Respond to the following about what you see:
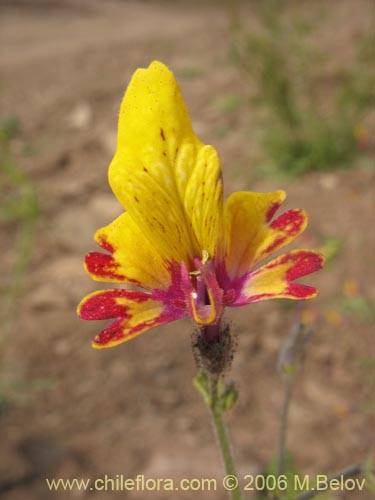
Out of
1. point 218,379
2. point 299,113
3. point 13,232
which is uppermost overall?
point 299,113

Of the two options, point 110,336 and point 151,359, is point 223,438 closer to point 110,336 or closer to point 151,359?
point 110,336

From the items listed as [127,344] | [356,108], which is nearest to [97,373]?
[127,344]

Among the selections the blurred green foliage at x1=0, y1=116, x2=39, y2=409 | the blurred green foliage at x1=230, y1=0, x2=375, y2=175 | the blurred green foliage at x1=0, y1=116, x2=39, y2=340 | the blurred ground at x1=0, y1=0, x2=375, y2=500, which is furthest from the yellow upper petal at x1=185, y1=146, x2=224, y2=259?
the blurred green foliage at x1=230, y1=0, x2=375, y2=175

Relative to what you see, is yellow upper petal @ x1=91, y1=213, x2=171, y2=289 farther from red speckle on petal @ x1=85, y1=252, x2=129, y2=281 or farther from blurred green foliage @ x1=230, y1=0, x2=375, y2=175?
blurred green foliage @ x1=230, y1=0, x2=375, y2=175

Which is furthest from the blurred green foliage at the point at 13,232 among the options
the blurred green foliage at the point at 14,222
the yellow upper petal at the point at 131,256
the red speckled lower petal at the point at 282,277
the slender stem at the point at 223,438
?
the red speckled lower petal at the point at 282,277

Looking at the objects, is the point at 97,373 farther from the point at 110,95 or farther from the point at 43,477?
the point at 110,95

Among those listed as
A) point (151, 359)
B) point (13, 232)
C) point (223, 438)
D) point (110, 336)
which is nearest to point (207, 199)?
point (110, 336)
